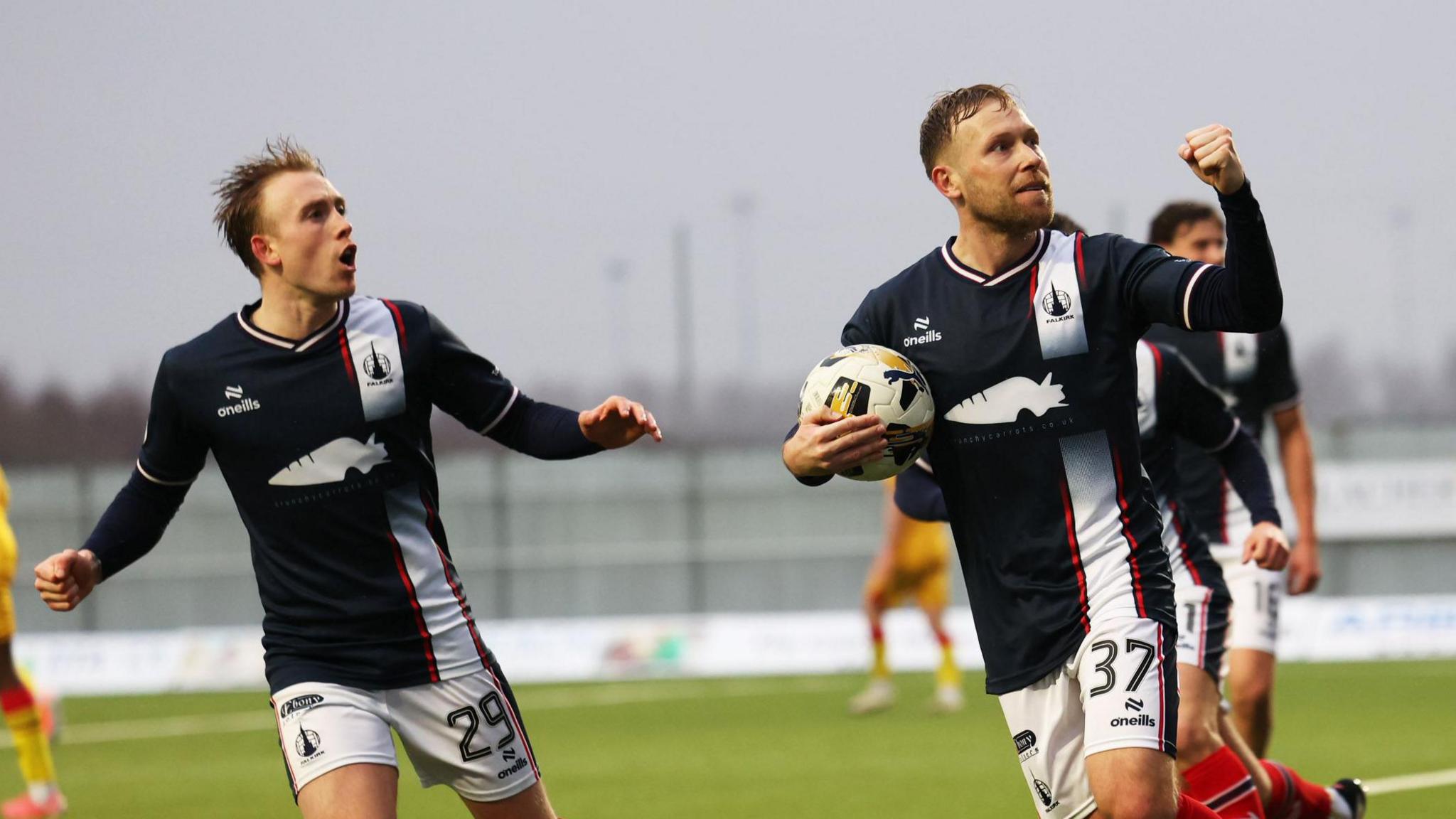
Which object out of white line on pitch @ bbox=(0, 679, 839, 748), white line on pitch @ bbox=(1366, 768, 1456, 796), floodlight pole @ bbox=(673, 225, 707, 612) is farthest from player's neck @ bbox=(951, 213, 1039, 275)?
floodlight pole @ bbox=(673, 225, 707, 612)

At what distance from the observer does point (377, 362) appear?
455 centimetres

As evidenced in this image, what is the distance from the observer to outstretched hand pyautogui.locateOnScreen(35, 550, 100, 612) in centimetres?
452

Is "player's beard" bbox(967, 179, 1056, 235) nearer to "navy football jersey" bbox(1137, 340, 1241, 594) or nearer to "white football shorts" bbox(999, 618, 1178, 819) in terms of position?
"white football shorts" bbox(999, 618, 1178, 819)

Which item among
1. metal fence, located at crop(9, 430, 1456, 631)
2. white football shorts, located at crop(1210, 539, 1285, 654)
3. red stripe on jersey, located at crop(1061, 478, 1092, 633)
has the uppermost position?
red stripe on jersey, located at crop(1061, 478, 1092, 633)

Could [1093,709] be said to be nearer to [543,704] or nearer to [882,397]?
[882,397]

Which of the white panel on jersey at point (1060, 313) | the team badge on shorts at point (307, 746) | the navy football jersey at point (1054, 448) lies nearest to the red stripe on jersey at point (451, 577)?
the team badge on shorts at point (307, 746)

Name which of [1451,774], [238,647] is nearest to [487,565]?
[238,647]

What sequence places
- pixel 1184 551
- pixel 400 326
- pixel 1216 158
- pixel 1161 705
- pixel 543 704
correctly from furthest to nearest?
pixel 543 704 → pixel 1184 551 → pixel 400 326 → pixel 1161 705 → pixel 1216 158

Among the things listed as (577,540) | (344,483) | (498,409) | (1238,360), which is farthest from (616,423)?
(577,540)

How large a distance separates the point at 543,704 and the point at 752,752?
13.4 ft

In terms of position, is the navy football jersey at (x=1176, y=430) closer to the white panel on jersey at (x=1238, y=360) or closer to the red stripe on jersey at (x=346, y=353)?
the white panel on jersey at (x=1238, y=360)

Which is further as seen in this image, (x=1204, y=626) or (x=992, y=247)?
(x=1204, y=626)

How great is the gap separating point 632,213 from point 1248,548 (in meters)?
16.2

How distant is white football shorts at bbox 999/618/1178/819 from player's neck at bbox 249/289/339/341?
199 cm
